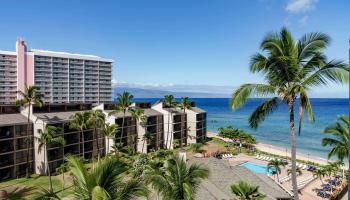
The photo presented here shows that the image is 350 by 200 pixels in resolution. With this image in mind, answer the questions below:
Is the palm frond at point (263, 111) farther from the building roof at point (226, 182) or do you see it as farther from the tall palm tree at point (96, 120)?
the tall palm tree at point (96, 120)

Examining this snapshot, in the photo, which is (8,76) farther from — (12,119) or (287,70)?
(287,70)

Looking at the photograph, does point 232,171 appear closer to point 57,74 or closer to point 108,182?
point 108,182

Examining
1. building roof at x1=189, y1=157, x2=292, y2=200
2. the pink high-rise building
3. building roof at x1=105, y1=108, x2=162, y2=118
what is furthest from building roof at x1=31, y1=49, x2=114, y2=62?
building roof at x1=189, y1=157, x2=292, y2=200

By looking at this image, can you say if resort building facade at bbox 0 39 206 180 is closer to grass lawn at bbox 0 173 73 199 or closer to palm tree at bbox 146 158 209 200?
grass lawn at bbox 0 173 73 199

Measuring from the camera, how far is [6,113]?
144 ft

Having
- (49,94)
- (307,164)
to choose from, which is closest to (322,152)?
(307,164)

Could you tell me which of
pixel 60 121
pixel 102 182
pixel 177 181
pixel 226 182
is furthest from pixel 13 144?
pixel 102 182

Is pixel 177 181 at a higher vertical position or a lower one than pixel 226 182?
higher

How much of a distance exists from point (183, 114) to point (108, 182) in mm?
64470

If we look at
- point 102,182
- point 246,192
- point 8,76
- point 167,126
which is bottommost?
point 167,126

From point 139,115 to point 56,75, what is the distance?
85433 millimetres

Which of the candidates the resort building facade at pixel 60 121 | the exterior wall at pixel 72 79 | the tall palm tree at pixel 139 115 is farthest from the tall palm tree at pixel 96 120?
the exterior wall at pixel 72 79

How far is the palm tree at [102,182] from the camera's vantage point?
7794 mm

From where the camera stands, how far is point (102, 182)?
26.3ft
